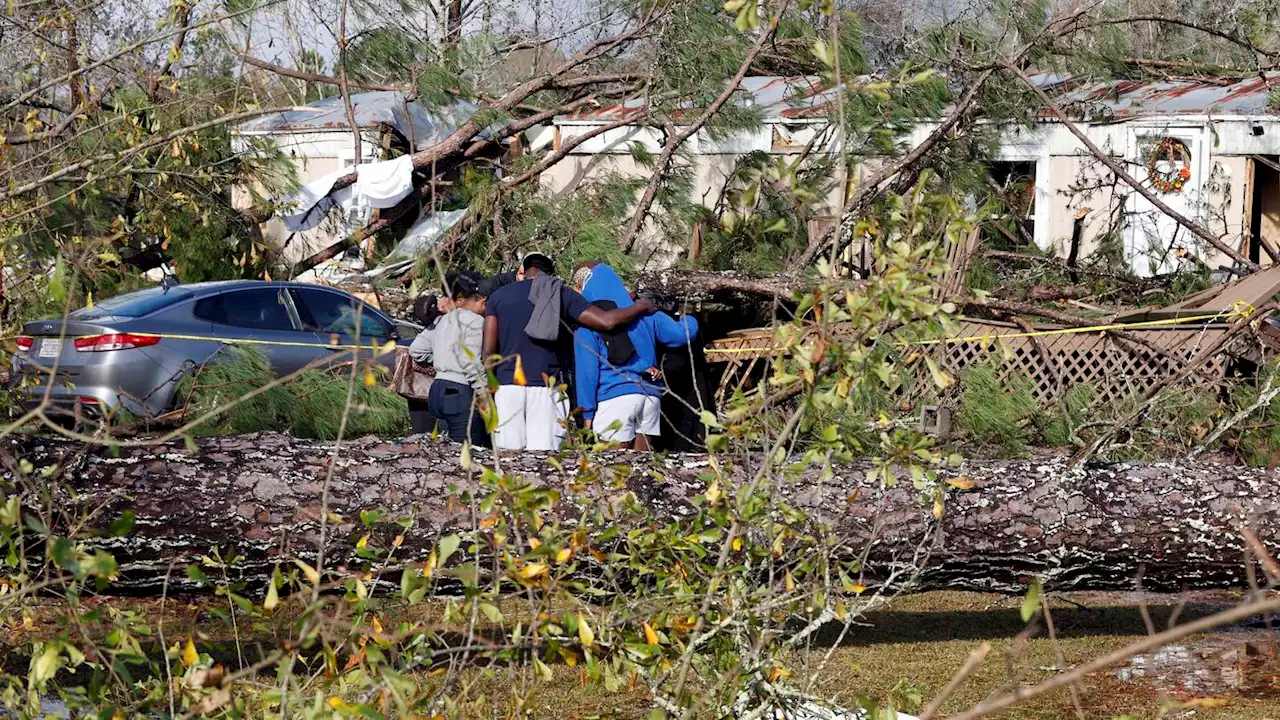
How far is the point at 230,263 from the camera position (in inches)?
446

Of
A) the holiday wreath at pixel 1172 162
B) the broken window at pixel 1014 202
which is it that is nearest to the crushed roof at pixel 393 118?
the broken window at pixel 1014 202

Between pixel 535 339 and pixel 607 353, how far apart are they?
13.2 inches

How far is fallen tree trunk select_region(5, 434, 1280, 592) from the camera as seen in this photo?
15.3 feet

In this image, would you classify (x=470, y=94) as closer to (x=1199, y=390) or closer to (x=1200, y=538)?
(x=1199, y=390)

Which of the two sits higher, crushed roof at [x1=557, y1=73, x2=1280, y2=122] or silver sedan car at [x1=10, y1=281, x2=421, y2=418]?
crushed roof at [x1=557, y1=73, x2=1280, y2=122]

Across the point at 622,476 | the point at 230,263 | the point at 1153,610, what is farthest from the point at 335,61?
the point at 622,476

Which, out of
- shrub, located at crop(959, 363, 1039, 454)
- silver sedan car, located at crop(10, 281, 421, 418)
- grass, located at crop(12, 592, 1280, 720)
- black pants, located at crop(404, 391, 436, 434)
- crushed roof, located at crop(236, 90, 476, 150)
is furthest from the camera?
crushed roof, located at crop(236, 90, 476, 150)

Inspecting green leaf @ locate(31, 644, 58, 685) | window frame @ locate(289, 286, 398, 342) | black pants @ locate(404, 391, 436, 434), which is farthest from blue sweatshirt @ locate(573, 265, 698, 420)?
green leaf @ locate(31, 644, 58, 685)

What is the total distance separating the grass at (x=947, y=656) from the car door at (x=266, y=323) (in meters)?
3.57

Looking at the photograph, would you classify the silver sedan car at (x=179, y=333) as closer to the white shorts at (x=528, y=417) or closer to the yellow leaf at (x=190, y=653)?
the white shorts at (x=528, y=417)

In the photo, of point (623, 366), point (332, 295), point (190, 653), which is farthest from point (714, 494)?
point (332, 295)

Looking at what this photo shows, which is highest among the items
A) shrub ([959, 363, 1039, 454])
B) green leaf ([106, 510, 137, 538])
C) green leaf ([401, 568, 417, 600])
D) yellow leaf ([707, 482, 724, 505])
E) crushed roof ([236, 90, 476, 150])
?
crushed roof ([236, 90, 476, 150])

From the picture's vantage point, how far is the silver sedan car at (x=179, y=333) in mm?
8711

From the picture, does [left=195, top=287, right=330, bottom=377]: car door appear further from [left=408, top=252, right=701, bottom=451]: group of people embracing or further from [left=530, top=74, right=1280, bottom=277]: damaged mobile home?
[left=408, top=252, right=701, bottom=451]: group of people embracing
